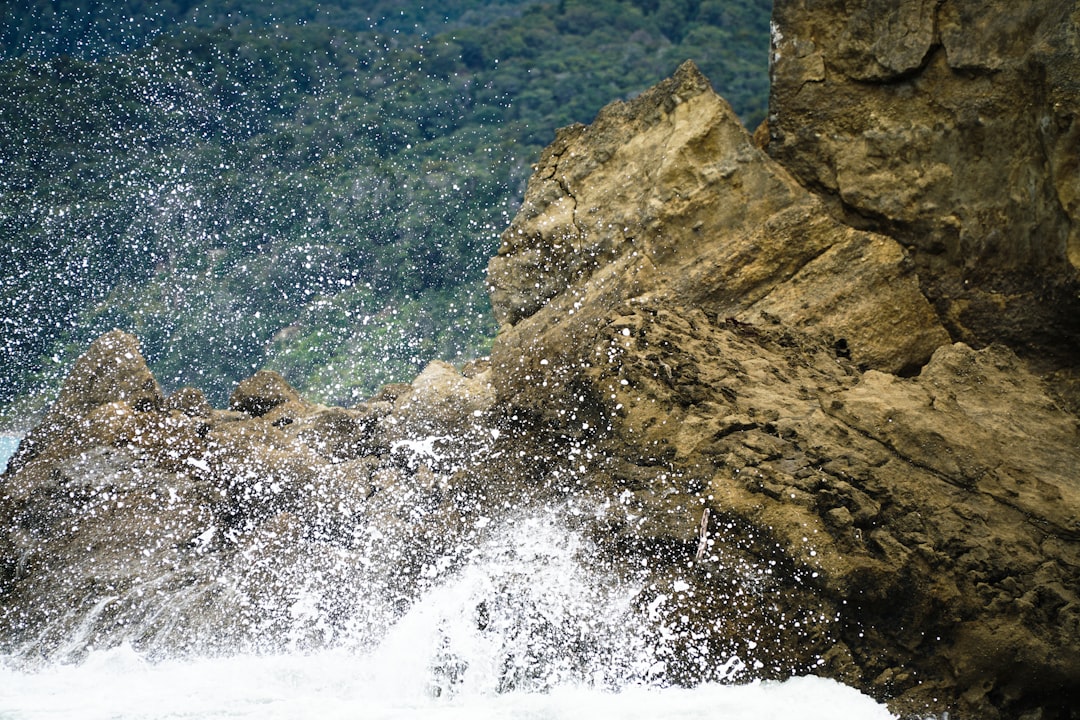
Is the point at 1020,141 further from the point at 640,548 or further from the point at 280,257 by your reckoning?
the point at 280,257

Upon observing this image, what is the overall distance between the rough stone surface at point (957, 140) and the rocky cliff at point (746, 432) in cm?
2

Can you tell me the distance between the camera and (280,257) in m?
34.6

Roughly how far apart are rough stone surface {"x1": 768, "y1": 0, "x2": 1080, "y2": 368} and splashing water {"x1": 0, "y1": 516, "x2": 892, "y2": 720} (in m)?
2.72

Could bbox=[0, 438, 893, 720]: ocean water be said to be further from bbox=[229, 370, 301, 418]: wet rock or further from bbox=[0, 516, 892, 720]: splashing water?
bbox=[229, 370, 301, 418]: wet rock

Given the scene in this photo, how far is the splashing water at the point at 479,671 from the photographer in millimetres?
5645

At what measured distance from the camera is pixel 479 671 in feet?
19.8

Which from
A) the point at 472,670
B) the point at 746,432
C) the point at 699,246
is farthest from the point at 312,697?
the point at 699,246

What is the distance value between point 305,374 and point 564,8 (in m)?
28.7

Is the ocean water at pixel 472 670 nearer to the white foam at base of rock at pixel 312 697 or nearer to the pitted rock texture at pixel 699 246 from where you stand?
the white foam at base of rock at pixel 312 697

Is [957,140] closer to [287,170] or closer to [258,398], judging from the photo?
[258,398]

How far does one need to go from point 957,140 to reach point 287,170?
34.2 m

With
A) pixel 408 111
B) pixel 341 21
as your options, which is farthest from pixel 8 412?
pixel 341 21

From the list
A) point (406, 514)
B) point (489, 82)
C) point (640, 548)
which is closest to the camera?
point (640, 548)

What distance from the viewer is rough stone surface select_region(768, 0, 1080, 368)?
6.01m
